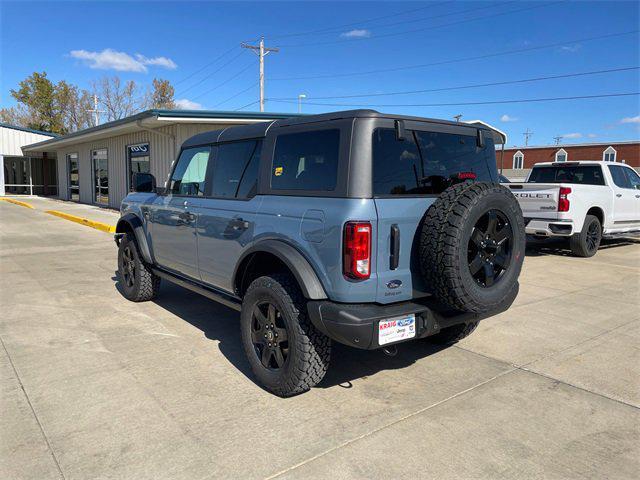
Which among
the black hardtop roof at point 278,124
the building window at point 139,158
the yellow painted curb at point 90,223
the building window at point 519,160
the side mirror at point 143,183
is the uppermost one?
the building window at point 519,160

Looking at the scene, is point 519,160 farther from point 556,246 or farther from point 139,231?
point 139,231

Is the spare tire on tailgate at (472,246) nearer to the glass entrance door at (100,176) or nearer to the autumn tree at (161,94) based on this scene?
the glass entrance door at (100,176)

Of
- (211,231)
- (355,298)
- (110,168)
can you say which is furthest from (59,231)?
(355,298)

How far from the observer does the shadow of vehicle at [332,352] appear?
12.9 ft

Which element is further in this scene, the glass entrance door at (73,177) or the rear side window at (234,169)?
the glass entrance door at (73,177)

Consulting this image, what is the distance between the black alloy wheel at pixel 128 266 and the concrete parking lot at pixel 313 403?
370 mm

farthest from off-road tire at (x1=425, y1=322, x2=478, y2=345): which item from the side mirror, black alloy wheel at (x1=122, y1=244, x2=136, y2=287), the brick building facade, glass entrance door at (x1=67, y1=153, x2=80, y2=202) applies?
the brick building facade

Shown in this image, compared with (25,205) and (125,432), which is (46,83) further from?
(125,432)

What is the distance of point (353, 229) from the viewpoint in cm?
294

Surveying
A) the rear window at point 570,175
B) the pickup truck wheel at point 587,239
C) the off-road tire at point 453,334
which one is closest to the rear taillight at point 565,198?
the pickup truck wheel at point 587,239

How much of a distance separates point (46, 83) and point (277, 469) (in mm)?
58347

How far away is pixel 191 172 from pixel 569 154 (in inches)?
2104

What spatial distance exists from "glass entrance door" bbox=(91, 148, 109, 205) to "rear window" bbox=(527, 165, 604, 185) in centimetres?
1772

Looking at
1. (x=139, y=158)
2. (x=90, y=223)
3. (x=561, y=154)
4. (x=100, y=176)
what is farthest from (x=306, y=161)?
(x=561, y=154)
